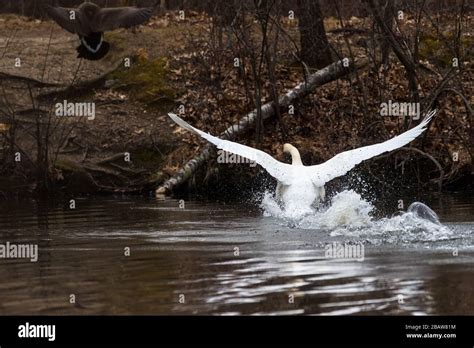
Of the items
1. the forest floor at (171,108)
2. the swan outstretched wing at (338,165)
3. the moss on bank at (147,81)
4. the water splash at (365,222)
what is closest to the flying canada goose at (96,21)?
the forest floor at (171,108)

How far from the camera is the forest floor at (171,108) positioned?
23172 mm

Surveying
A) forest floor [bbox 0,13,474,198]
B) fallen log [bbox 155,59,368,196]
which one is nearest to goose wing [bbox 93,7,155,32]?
forest floor [bbox 0,13,474,198]

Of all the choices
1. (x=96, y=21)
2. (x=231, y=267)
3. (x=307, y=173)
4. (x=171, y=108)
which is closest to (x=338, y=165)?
(x=307, y=173)

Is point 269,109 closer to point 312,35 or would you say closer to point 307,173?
point 312,35

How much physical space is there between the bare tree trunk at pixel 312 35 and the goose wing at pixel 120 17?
3798mm

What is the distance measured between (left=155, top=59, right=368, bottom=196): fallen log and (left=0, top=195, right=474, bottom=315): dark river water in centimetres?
426

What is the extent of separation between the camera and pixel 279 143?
24094 millimetres

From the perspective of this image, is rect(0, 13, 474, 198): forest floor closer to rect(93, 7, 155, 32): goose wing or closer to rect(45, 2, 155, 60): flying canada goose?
rect(45, 2, 155, 60): flying canada goose

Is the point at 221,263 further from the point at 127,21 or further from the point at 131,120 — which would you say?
the point at 131,120

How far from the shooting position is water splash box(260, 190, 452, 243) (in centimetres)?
1462

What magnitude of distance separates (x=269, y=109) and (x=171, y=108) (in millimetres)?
3407
